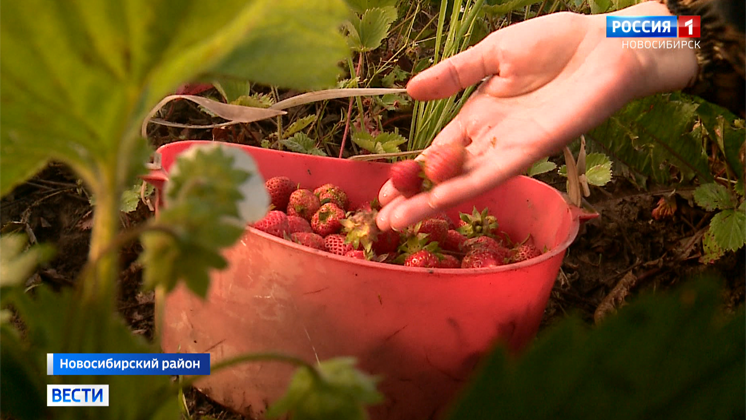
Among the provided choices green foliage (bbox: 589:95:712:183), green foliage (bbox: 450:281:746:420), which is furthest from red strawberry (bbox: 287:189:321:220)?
green foliage (bbox: 450:281:746:420)

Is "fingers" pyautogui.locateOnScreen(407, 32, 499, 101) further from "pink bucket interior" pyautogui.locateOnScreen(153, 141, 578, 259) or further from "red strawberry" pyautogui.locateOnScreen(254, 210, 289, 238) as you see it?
"red strawberry" pyautogui.locateOnScreen(254, 210, 289, 238)

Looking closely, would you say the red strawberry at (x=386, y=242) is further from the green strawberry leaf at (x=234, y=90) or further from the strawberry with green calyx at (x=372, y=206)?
the green strawberry leaf at (x=234, y=90)

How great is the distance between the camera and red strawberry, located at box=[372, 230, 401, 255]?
3.34 feet

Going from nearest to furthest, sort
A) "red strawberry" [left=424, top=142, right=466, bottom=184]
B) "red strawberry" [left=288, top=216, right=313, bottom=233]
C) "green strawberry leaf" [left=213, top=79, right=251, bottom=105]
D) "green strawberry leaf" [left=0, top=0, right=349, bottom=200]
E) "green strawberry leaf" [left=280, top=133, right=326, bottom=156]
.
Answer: "green strawberry leaf" [left=0, top=0, right=349, bottom=200], "red strawberry" [left=424, top=142, right=466, bottom=184], "red strawberry" [left=288, top=216, right=313, bottom=233], "green strawberry leaf" [left=213, top=79, right=251, bottom=105], "green strawberry leaf" [left=280, top=133, right=326, bottom=156]

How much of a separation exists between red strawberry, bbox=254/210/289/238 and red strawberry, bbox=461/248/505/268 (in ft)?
0.97

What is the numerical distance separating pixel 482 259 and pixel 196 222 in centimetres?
80

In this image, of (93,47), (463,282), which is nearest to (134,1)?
(93,47)

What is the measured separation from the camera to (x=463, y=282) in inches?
30.2

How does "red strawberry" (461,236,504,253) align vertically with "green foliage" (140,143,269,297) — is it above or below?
below

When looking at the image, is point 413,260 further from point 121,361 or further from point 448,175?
point 121,361

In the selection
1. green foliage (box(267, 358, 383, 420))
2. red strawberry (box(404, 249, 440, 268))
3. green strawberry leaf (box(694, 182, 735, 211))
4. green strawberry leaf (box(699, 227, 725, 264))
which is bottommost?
green strawberry leaf (box(699, 227, 725, 264))

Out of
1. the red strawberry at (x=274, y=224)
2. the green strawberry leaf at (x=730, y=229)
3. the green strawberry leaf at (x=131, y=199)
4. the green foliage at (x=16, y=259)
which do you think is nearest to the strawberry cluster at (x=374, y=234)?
the red strawberry at (x=274, y=224)

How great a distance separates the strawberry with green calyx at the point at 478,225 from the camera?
1.11 metres

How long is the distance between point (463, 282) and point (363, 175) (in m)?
0.47
